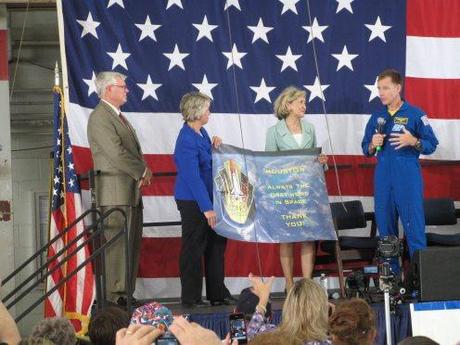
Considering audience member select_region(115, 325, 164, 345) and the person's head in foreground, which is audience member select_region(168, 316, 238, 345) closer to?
audience member select_region(115, 325, 164, 345)

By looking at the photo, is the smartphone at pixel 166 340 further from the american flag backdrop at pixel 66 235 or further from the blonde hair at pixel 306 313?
the american flag backdrop at pixel 66 235

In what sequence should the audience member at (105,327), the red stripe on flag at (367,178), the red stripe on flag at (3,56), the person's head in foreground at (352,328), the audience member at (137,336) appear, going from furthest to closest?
the red stripe on flag at (3,56) → the red stripe on flag at (367,178) → the audience member at (105,327) → the person's head in foreground at (352,328) → the audience member at (137,336)

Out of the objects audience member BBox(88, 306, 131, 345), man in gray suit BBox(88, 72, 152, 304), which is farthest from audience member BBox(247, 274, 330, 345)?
man in gray suit BBox(88, 72, 152, 304)

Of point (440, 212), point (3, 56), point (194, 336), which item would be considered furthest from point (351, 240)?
point (194, 336)

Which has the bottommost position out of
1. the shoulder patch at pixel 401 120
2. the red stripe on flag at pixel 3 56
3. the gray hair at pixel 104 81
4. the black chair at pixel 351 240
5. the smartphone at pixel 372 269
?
the smartphone at pixel 372 269

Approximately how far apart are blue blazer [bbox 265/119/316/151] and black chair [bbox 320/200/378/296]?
2.11ft

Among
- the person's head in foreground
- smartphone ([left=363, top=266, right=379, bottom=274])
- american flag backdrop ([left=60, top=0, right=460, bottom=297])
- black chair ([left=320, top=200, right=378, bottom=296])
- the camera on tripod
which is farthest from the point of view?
american flag backdrop ([left=60, top=0, right=460, bottom=297])

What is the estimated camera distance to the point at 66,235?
8.24m

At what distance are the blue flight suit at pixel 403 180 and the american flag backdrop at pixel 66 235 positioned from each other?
6.99ft

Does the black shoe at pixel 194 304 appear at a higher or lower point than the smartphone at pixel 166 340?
lower

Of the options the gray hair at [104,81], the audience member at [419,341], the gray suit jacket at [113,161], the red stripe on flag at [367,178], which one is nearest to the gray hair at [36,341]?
the audience member at [419,341]

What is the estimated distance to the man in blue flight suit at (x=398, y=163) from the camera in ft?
26.2

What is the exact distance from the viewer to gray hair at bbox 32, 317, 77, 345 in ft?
14.7

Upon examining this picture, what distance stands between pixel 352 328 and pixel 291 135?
12.6ft
